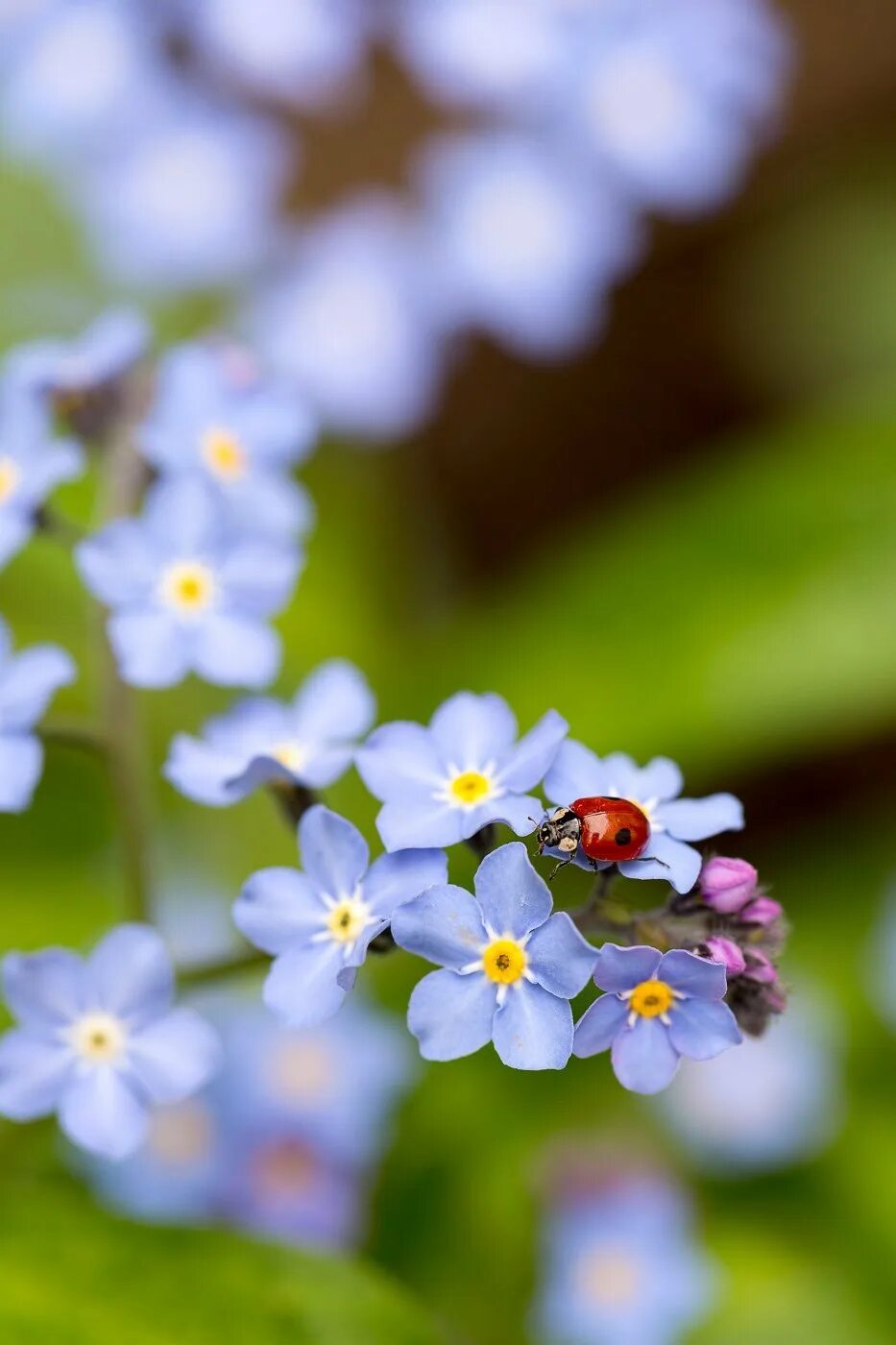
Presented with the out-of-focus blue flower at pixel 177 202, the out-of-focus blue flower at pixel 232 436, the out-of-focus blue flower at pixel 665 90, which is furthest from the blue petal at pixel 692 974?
the out-of-focus blue flower at pixel 177 202

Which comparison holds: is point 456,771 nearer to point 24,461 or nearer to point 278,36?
point 24,461

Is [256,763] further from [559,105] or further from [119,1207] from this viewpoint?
[559,105]

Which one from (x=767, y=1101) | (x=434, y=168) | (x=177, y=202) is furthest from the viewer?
(x=434, y=168)

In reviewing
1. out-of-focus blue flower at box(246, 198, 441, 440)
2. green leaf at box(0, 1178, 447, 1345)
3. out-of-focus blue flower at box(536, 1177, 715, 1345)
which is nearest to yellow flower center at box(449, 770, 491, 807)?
green leaf at box(0, 1178, 447, 1345)

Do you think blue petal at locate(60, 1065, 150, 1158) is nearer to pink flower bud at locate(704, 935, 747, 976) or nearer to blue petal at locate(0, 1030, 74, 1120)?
blue petal at locate(0, 1030, 74, 1120)

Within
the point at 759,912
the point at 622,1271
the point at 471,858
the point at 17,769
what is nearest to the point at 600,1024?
the point at 759,912

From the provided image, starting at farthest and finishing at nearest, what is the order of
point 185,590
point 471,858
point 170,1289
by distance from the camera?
1. point 471,858
2. point 170,1289
3. point 185,590
